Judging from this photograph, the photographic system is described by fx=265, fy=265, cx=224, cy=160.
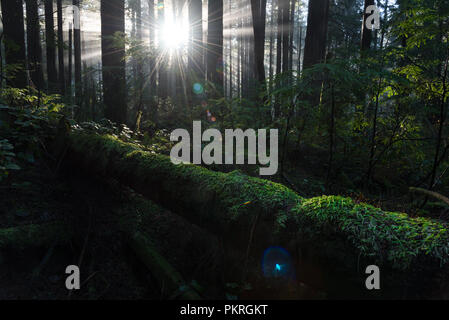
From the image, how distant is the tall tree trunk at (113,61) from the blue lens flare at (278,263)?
22.7 ft

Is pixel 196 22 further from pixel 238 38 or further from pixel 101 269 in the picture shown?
pixel 238 38

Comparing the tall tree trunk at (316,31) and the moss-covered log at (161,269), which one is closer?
the moss-covered log at (161,269)

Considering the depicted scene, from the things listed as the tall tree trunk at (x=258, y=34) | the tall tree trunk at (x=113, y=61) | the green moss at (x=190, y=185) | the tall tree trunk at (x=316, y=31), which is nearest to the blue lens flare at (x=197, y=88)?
the tall tree trunk at (x=258, y=34)

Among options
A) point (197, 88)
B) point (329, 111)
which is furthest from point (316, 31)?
point (197, 88)

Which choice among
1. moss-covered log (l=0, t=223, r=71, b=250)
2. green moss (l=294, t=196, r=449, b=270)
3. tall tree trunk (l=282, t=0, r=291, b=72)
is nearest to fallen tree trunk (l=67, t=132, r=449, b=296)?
green moss (l=294, t=196, r=449, b=270)

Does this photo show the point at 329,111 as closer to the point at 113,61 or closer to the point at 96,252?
the point at 96,252

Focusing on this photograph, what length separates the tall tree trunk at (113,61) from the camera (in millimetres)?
7676

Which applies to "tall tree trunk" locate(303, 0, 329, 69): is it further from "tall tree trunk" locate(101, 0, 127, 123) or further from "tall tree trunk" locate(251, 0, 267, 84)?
"tall tree trunk" locate(101, 0, 127, 123)

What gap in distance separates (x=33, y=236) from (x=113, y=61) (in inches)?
246

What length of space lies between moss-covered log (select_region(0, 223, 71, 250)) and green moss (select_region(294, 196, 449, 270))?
297cm

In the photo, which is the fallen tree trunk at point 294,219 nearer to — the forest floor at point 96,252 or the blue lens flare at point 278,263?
the blue lens flare at point 278,263

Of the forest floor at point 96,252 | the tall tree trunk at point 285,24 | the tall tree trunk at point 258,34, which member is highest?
the tall tree trunk at point 285,24

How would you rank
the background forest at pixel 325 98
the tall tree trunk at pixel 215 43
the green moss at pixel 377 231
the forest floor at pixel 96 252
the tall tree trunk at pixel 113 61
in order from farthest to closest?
the tall tree trunk at pixel 215 43 → the tall tree trunk at pixel 113 61 → the background forest at pixel 325 98 → the forest floor at pixel 96 252 → the green moss at pixel 377 231

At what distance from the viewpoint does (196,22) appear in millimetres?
13914
